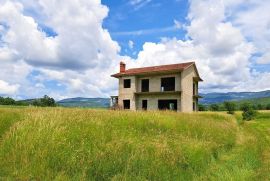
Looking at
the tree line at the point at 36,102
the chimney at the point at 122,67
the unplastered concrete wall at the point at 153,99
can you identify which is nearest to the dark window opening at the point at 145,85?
the unplastered concrete wall at the point at 153,99

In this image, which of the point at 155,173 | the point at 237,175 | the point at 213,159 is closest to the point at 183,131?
the point at 213,159

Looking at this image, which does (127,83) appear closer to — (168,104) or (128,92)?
(128,92)

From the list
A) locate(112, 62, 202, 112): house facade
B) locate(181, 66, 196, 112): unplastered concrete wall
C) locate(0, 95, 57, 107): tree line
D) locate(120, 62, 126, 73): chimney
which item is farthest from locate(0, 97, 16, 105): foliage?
locate(181, 66, 196, 112): unplastered concrete wall

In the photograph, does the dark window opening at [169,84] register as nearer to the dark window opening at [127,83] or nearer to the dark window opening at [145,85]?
the dark window opening at [145,85]

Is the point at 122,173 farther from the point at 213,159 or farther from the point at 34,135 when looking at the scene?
the point at 213,159

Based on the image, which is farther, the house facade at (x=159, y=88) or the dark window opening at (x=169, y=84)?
the dark window opening at (x=169, y=84)

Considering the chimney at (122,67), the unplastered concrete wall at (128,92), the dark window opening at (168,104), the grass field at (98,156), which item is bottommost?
the grass field at (98,156)

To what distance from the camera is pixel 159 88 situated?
37.3 meters

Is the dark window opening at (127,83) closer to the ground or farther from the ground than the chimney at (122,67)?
closer to the ground

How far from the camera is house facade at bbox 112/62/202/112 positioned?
117 ft

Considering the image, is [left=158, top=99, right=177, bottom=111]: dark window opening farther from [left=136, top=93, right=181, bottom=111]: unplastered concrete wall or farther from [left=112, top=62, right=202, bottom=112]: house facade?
[left=136, top=93, right=181, bottom=111]: unplastered concrete wall

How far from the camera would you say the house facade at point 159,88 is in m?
35.8

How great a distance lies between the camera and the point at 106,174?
22.0 feet

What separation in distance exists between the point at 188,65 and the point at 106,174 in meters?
31.0
